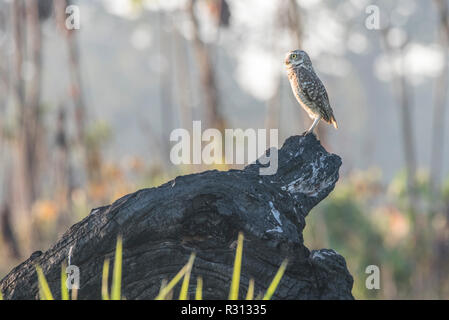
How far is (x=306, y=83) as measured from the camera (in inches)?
184

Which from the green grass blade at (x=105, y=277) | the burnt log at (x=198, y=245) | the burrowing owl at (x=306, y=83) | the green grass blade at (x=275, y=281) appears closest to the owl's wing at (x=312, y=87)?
the burrowing owl at (x=306, y=83)

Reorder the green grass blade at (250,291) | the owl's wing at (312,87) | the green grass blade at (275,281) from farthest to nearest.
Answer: the owl's wing at (312,87) < the green grass blade at (250,291) < the green grass blade at (275,281)

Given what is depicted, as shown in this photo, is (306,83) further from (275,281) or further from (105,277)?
(105,277)

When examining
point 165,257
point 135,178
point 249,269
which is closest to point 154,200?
point 165,257

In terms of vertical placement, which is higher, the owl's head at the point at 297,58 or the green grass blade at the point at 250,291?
the owl's head at the point at 297,58

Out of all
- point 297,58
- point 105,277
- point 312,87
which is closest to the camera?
point 105,277

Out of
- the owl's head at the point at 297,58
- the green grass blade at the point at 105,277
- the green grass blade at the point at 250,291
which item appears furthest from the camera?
the owl's head at the point at 297,58

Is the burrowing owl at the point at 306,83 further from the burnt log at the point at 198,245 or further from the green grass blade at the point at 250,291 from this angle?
the green grass blade at the point at 250,291

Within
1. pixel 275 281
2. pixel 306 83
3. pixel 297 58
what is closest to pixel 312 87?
pixel 306 83

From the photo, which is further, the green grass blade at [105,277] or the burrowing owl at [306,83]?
the burrowing owl at [306,83]

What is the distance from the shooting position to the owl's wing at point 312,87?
464 cm

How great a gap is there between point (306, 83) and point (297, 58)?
9.3 inches

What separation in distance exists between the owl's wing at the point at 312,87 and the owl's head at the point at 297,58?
0.26ft

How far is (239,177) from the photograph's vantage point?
3.69 m
